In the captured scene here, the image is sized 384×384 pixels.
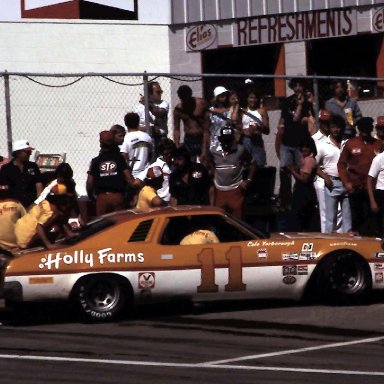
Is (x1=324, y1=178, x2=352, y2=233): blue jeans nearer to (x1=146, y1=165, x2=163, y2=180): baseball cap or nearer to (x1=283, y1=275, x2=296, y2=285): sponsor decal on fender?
(x1=146, y1=165, x2=163, y2=180): baseball cap

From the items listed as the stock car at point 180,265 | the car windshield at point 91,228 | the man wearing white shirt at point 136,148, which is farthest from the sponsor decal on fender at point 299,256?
the man wearing white shirt at point 136,148

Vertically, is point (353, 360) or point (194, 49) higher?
point (194, 49)

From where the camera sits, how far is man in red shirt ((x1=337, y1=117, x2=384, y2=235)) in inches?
638

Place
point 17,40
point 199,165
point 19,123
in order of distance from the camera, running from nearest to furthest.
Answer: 1. point 199,165
2. point 19,123
3. point 17,40

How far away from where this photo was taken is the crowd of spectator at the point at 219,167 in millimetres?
14578

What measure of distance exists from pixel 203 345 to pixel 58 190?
403 cm

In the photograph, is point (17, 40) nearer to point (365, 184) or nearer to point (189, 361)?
point (365, 184)

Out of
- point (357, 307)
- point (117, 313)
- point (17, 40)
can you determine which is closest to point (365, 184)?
point (357, 307)

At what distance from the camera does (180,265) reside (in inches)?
495

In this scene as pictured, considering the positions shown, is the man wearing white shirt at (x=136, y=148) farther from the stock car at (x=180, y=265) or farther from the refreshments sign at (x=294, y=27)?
the refreshments sign at (x=294, y=27)

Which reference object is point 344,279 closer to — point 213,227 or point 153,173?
point 213,227

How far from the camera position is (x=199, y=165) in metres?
15.5

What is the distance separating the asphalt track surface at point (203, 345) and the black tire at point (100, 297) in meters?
0.12

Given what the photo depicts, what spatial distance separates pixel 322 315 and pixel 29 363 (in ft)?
11.8
